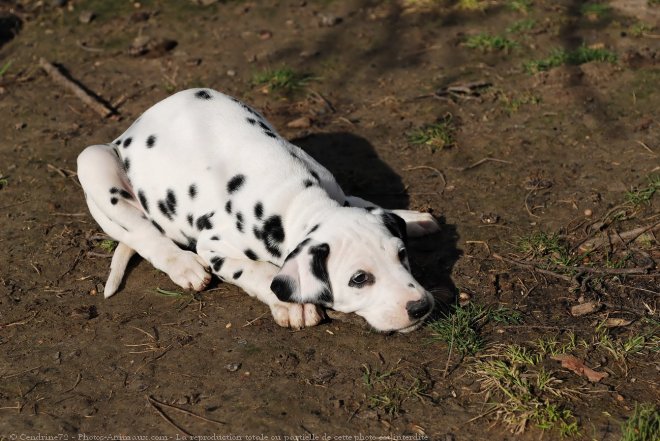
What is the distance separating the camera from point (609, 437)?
184 inches

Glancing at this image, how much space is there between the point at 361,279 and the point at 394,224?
1.88ft

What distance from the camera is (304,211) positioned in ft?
19.5

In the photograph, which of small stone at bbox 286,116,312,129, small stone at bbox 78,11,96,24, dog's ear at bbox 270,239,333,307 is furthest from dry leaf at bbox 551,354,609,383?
small stone at bbox 78,11,96,24

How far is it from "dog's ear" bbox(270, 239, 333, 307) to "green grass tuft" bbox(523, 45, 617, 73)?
4.59 m

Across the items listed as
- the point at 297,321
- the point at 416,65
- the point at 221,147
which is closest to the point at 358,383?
the point at 297,321

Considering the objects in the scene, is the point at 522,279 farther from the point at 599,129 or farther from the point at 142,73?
the point at 142,73

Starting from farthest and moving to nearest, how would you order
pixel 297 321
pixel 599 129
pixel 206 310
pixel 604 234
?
pixel 599 129
pixel 604 234
pixel 206 310
pixel 297 321

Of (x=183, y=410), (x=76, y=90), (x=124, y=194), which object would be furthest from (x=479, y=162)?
(x=76, y=90)

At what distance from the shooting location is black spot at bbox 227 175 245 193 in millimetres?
6219

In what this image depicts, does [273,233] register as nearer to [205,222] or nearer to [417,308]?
[205,222]

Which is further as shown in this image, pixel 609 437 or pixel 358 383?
pixel 358 383

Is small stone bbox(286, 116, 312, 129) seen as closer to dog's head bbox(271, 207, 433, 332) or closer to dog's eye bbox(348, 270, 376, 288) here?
dog's head bbox(271, 207, 433, 332)

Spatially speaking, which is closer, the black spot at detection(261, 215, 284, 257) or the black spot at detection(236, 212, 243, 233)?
the black spot at detection(261, 215, 284, 257)

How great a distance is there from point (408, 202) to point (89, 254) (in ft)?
9.25
